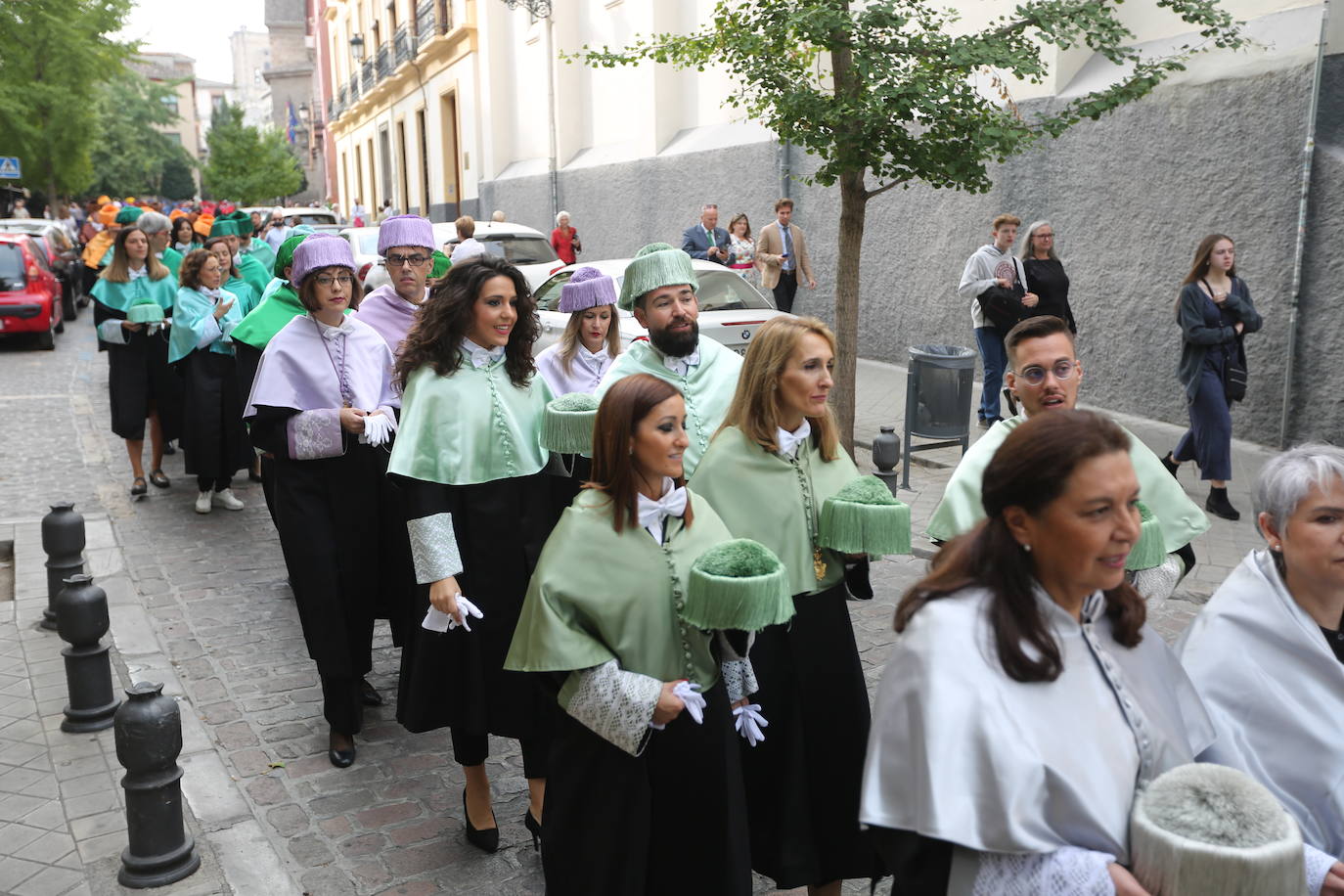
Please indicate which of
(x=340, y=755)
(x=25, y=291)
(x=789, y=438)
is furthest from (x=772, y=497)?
(x=25, y=291)

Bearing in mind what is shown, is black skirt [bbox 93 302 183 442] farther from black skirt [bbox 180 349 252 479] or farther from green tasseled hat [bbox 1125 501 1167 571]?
green tasseled hat [bbox 1125 501 1167 571]

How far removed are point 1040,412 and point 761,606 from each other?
1098mm

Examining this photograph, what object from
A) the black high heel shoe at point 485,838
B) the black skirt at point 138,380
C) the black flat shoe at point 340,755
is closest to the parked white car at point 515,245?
the black skirt at point 138,380

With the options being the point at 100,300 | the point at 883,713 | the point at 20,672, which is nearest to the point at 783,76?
the point at 100,300

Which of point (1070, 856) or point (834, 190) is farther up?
point (834, 190)

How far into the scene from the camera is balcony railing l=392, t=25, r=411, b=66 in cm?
3666

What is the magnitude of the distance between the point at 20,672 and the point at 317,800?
229cm

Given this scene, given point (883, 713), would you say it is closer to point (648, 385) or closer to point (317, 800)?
point (648, 385)

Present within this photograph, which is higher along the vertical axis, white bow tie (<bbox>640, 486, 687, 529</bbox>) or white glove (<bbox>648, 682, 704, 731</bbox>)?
white bow tie (<bbox>640, 486, 687, 529</bbox>)

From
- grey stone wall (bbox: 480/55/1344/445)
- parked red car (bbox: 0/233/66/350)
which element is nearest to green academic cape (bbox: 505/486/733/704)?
grey stone wall (bbox: 480/55/1344/445)

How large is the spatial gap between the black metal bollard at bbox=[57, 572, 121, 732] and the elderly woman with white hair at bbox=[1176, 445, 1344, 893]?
4.33 meters

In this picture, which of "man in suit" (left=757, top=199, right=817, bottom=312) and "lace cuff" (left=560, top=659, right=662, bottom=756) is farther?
"man in suit" (left=757, top=199, right=817, bottom=312)

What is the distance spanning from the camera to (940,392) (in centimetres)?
893

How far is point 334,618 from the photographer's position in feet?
16.2
